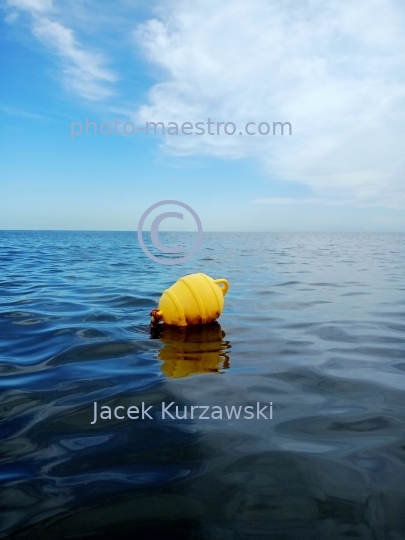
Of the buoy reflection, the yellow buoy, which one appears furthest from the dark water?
the yellow buoy

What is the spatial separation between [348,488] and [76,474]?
1.63 metres

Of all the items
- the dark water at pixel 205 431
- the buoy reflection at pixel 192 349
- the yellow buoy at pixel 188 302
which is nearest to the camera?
the dark water at pixel 205 431

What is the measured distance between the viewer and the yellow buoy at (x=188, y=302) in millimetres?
5715

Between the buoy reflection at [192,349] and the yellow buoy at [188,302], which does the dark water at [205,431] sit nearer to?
the buoy reflection at [192,349]

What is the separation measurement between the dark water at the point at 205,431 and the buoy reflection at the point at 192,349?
1.0 inches

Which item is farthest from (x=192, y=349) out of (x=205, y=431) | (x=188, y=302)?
(x=205, y=431)

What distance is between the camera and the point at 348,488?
2.42 metres

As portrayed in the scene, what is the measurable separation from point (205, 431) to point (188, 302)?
2813mm

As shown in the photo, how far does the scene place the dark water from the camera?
2188 millimetres

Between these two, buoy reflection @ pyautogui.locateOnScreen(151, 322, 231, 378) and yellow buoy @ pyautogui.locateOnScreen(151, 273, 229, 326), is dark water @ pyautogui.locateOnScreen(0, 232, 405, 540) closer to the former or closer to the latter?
buoy reflection @ pyautogui.locateOnScreen(151, 322, 231, 378)

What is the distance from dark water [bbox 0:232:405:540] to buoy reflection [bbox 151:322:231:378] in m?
0.03

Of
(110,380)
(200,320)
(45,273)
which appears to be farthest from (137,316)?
(45,273)

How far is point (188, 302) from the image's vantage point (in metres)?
5.76

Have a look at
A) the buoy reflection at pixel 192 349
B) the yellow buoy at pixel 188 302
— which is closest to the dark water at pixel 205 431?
the buoy reflection at pixel 192 349
